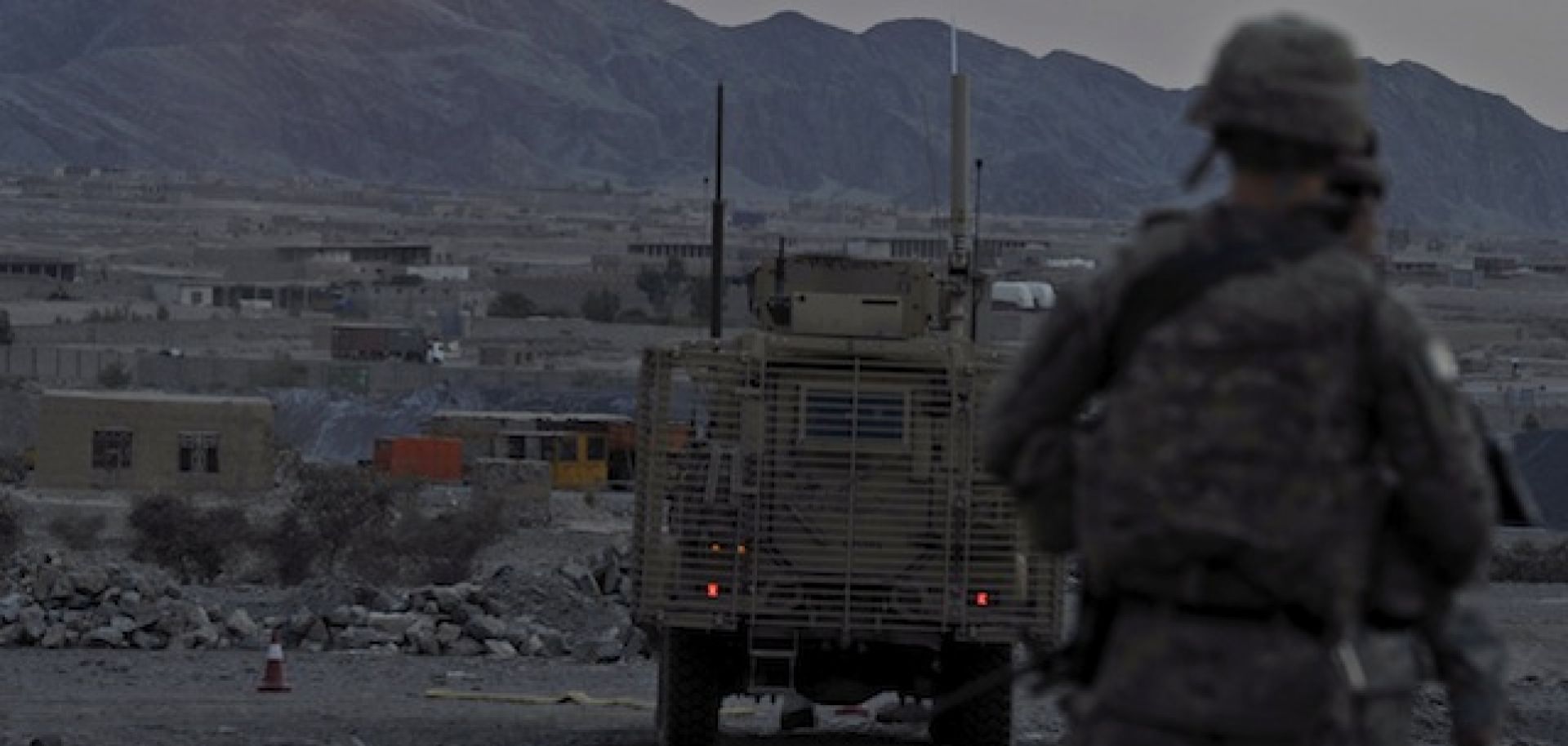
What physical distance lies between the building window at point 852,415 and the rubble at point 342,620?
827 cm

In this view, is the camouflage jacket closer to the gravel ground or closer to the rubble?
the gravel ground

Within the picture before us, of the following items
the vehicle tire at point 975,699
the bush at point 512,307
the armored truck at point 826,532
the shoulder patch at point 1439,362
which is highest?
the bush at point 512,307

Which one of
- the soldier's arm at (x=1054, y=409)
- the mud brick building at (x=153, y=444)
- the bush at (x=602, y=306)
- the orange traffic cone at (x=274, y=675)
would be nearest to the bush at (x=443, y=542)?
the orange traffic cone at (x=274, y=675)

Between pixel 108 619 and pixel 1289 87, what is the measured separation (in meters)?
21.6

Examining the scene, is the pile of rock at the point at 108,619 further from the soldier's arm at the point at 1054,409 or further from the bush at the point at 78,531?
the soldier's arm at the point at 1054,409

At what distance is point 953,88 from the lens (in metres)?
25.7

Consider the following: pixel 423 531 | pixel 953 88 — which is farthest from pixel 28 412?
pixel 953 88

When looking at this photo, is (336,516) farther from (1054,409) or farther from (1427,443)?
(1427,443)

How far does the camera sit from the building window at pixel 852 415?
17969 mm

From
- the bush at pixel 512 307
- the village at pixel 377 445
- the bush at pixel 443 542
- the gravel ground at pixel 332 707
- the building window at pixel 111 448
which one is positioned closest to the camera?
the gravel ground at pixel 332 707

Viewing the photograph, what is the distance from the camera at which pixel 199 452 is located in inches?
2386

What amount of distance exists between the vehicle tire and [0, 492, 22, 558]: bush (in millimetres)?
18597

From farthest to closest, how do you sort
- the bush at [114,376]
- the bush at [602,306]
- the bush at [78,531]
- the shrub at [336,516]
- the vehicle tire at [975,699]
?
the bush at [602,306] → the bush at [114,376] → the bush at [78,531] → the shrub at [336,516] → the vehicle tire at [975,699]

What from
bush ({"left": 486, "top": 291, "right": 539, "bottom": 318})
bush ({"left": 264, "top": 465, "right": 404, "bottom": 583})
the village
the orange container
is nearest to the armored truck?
the village
